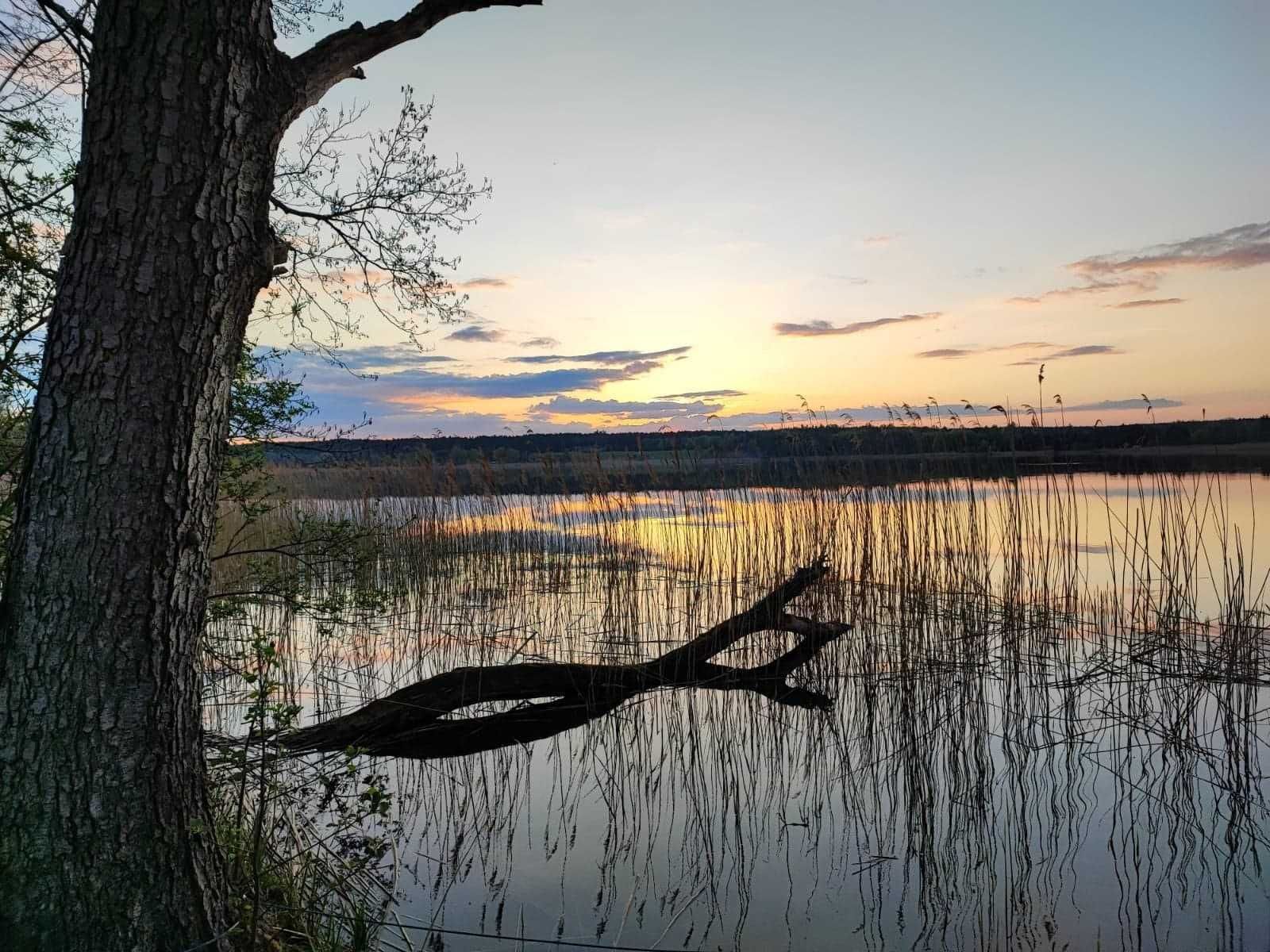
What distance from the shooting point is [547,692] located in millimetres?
4562

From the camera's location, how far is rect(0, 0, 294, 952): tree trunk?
73.2 inches

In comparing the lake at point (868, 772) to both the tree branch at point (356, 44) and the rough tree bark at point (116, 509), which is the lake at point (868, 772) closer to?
the rough tree bark at point (116, 509)

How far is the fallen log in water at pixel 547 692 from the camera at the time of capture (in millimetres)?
4057

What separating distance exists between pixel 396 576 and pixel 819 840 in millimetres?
6303

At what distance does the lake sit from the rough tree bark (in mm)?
1292

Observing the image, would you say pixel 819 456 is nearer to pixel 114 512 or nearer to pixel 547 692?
pixel 547 692

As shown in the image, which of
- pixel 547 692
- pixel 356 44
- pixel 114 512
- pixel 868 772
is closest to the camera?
pixel 114 512

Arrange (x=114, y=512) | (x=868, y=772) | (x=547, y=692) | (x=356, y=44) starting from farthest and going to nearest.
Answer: (x=547, y=692) < (x=868, y=772) < (x=356, y=44) < (x=114, y=512)

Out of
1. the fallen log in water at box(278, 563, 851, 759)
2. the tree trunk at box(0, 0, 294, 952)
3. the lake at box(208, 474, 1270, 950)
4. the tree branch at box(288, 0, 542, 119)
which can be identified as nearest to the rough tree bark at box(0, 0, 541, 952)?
the tree trunk at box(0, 0, 294, 952)

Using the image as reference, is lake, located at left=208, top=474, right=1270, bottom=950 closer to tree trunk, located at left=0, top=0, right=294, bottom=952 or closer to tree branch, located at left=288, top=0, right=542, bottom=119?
tree trunk, located at left=0, top=0, right=294, bottom=952

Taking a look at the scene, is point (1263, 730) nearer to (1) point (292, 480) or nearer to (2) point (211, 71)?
(2) point (211, 71)

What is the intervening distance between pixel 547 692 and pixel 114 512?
3.00 m

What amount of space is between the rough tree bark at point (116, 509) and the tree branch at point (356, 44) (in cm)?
32

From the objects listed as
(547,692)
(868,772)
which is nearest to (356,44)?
(547,692)
